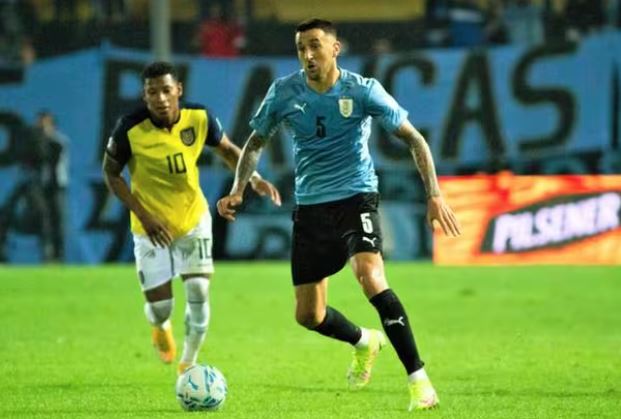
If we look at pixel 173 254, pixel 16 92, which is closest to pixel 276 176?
pixel 16 92

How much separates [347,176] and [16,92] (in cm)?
1525

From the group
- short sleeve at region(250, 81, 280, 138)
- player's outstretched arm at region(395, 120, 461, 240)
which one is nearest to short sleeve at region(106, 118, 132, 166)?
short sleeve at region(250, 81, 280, 138)

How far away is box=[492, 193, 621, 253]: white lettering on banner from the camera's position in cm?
2264

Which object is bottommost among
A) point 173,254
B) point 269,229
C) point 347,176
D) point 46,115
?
point 269,229

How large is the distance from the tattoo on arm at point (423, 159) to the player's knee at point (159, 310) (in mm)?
2721

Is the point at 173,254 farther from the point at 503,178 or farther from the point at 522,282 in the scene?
the point at 503,178

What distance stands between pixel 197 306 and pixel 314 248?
4.48 feet

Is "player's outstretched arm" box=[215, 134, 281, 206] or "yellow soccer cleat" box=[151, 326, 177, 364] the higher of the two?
"player's outstretched arm" box=[215, 134, 281, 206]

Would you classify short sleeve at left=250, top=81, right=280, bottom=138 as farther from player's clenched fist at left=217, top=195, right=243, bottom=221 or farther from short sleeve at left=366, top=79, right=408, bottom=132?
short sleeve at left=366, top=79, right=408, bottom=132

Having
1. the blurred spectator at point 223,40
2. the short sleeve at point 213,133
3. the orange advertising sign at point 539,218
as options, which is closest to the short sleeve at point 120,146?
the short sleeve at point 213,133

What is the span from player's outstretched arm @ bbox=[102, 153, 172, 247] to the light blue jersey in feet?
4.21

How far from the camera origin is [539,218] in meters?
22.6

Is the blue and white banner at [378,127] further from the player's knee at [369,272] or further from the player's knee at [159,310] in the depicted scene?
the player's knee at [369,272]

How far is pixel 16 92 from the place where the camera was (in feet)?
80.8
